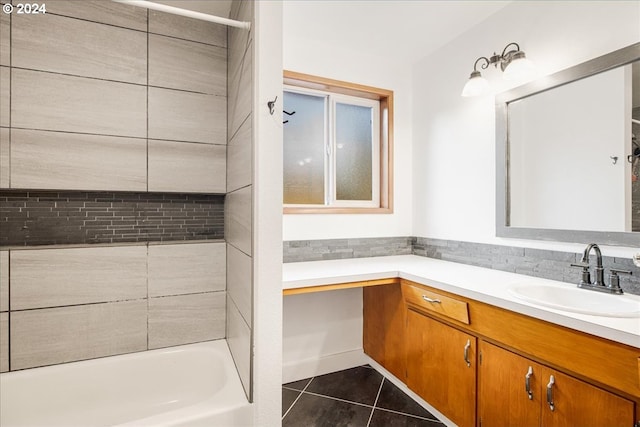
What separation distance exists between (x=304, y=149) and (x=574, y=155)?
166cm

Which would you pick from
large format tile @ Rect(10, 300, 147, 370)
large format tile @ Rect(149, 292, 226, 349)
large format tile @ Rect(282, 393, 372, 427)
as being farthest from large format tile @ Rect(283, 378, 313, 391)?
large format tile @ Rect(10, 300, 147, 370)

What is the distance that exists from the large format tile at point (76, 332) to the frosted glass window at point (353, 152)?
1.63m

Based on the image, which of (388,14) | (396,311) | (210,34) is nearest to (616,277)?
(396,311)

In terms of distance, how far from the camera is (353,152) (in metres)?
2.63

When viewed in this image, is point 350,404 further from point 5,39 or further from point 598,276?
point 5,39

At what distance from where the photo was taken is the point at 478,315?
151 centimetres

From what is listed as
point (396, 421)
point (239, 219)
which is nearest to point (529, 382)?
point (396, 421)

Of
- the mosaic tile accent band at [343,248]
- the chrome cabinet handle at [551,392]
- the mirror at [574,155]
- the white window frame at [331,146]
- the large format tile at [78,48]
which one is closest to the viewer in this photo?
the chrome cabinet handle at [551,392]

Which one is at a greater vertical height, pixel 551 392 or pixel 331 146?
pixel 331 146

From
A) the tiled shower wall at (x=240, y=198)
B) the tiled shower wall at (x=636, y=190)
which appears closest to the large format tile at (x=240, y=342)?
the tiled shower wall at (x=240, y=198)

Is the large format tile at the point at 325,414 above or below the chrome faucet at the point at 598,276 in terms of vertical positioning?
below

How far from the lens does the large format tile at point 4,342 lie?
1.54 m

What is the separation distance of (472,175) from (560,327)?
123cm

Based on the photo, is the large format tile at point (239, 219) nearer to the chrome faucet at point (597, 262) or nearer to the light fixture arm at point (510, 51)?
the chrome faucet at point (597, 262)
